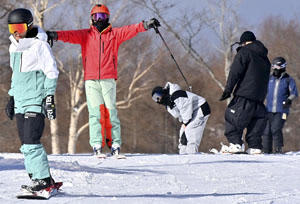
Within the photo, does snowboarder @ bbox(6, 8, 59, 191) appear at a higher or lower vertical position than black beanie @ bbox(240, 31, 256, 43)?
lower

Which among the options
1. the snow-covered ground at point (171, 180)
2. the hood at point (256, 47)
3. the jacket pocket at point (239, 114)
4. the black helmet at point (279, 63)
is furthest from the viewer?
the black helmet at point (279, 63)

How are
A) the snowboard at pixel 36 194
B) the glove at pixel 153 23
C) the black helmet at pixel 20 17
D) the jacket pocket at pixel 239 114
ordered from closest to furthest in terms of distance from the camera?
the snowboard at pixel 36 194 → the black helmet at pixel 20 17 → the glove at pixel 153 23 → the jacket pocket at pixel 239 114

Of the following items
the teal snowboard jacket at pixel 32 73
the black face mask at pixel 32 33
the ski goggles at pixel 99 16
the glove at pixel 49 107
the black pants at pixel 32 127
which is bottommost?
the black pants at pixel 32 127

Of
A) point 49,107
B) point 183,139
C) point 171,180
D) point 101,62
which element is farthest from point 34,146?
point 183,139

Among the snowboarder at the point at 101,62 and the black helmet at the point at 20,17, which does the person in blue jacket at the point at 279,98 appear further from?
the black helmet at the point at 20,17

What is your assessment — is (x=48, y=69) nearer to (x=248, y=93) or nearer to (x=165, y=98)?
(x=248, y=93)

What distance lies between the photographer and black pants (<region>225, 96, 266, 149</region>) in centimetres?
758

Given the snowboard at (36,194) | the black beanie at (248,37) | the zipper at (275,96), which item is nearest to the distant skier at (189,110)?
the black beanie at (248,37)

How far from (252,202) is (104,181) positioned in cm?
151

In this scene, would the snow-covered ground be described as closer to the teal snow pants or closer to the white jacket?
the teal snow pants

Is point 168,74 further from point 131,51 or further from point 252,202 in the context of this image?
point 252,202

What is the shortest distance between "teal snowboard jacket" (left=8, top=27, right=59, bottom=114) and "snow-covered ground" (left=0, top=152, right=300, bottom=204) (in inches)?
29.1

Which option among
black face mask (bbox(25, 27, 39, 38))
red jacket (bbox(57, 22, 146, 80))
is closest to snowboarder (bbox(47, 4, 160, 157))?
red jacket (bbox(57, 22, 146, 80))

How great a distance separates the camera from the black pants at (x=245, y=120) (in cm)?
758
